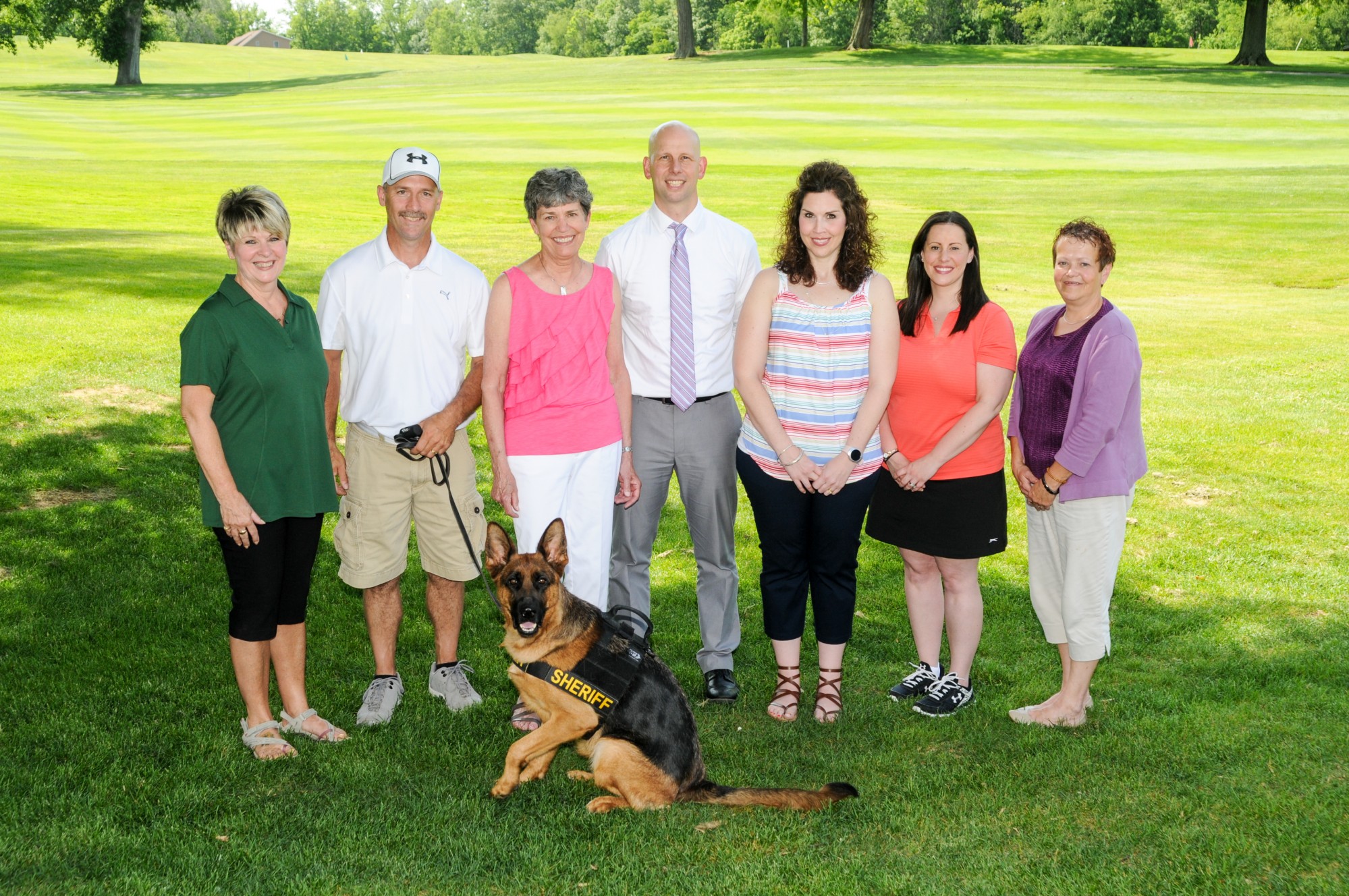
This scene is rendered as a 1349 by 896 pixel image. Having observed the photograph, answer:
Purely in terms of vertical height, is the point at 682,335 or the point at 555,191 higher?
the point at 555,191

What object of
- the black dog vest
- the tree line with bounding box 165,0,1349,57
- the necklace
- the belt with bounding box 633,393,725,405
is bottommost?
the black dog vest

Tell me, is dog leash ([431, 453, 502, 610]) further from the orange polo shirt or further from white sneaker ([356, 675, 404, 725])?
the orange polo shirt

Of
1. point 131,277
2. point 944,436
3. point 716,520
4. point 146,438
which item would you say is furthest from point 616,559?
point 131,277

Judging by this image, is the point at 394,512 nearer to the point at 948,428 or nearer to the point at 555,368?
the point at 555,368

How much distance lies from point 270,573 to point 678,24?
252 ft

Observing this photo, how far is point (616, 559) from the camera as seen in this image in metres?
5.77

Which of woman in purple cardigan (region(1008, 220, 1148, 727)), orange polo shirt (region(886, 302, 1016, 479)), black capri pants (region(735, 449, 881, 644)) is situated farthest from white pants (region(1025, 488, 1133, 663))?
black capri pants (region(735, 449, 881, 644))

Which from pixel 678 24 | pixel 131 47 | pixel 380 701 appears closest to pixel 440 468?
pixel 380 701

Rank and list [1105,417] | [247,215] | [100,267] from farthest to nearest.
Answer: [100,267] → [1105,417] → [247,215]

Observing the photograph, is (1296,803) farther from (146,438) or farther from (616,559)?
(146,438)

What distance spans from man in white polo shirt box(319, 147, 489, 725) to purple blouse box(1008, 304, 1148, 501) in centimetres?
276

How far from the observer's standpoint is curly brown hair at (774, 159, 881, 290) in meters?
4.87

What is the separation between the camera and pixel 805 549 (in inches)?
207

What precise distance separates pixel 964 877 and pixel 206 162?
101 ft
